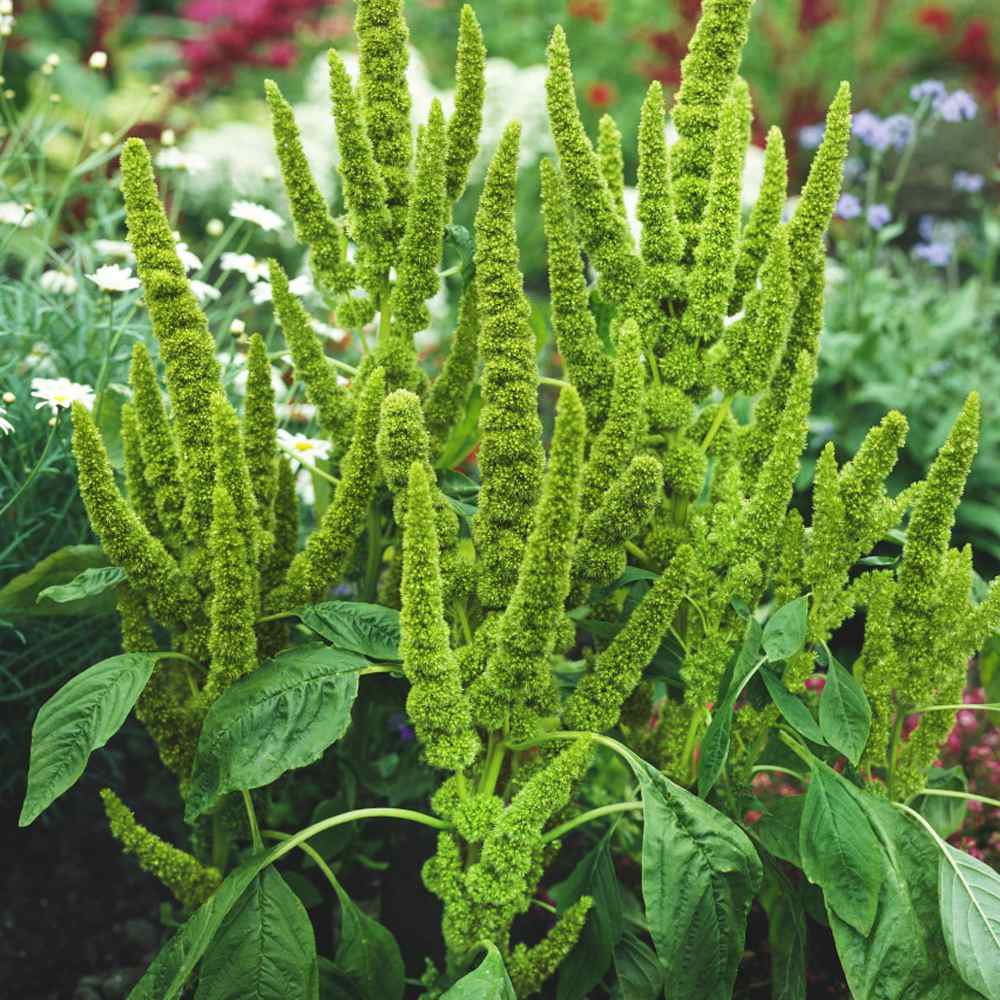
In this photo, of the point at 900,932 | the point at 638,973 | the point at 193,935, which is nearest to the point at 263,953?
the point at 193,935

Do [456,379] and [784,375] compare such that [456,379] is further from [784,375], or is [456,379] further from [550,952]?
[550,952]

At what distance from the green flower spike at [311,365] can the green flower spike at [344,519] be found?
0.22 ft

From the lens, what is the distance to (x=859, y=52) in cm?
677

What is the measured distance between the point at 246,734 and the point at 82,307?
1364mm

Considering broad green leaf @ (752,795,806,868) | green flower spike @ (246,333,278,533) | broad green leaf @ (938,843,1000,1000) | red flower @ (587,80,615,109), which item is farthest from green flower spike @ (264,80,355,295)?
red flower @ (587,80,615,109)

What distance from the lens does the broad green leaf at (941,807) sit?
67.8 inches

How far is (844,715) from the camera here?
1396 mm

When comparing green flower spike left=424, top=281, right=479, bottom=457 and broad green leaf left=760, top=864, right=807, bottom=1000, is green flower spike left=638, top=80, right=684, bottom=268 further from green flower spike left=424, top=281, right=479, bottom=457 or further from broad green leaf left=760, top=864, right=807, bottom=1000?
broad green leaf left=760, top=864, right=807, bottom=1000

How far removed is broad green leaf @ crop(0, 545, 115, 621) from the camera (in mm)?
1619

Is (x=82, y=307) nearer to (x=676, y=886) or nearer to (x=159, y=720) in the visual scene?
(x=159, y=720)

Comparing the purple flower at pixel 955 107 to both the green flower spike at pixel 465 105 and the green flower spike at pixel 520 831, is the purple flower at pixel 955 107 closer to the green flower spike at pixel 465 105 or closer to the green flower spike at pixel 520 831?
the green flower spike at pixel 465 105

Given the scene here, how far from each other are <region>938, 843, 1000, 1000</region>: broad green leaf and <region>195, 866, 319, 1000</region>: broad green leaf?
0.78 meters

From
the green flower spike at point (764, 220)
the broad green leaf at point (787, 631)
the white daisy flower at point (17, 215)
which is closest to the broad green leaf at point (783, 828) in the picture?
the broad green leaf at point (787, 631)

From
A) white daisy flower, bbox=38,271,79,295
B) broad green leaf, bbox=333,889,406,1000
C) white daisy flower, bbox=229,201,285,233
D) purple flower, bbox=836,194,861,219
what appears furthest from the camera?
purple flower, bbox=836,194,861,219
